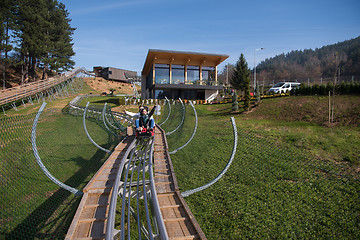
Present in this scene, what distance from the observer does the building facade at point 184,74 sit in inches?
1182

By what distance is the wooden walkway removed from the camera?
10.2 feet

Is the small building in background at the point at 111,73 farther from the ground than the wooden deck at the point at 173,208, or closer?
farther from the ground

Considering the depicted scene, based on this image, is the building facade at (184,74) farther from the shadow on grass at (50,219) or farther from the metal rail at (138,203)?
the shadow on grass at (50,219)

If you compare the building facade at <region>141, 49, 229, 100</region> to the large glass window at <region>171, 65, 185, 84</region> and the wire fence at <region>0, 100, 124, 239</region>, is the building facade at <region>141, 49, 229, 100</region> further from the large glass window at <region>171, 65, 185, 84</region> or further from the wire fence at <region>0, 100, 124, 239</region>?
the wire fence at <region>0, 100, 124, 239</region>

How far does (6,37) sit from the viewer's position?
1101 inches

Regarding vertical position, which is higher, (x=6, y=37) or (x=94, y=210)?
(x=6, y=37)

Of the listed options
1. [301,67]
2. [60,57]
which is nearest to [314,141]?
[60,57]

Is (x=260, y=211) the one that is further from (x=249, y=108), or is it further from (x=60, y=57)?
(x=60, y=57)

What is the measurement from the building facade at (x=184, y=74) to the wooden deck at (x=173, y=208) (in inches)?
978

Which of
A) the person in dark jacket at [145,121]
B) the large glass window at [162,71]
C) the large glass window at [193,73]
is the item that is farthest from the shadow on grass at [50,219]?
the large glass window at [193,73]

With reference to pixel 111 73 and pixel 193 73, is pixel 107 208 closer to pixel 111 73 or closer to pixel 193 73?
pixel 193 73

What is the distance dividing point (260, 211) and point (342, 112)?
1258 centimetres

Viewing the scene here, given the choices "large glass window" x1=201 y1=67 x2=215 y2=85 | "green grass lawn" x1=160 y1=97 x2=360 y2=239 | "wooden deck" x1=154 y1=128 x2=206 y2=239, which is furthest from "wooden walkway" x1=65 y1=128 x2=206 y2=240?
"large glass window" x1=201 y1=67 x2=215 y2=85

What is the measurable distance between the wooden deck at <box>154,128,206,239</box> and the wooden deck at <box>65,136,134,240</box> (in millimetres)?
1022
